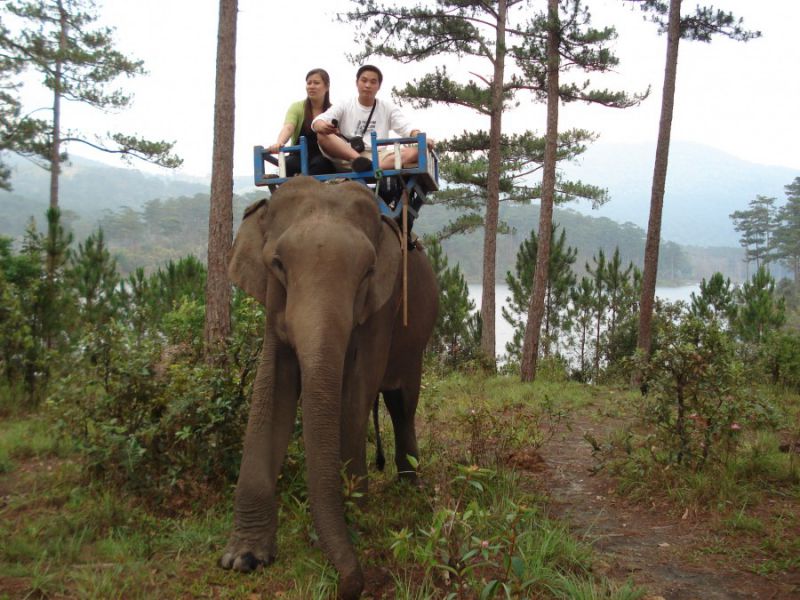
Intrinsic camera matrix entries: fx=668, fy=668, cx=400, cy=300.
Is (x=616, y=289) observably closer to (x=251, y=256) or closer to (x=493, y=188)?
(x=493, y=188)

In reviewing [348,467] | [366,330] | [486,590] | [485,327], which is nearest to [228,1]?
[366,330]

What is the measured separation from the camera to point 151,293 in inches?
597

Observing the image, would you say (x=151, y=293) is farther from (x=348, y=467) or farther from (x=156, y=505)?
(x=348, y=467)

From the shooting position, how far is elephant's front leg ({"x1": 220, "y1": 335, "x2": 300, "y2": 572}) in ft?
13.1

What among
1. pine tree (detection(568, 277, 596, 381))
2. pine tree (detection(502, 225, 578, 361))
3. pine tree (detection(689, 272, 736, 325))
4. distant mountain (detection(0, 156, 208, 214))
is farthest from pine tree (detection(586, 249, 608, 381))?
distant mountain (detection(0, 156, 208, 214))

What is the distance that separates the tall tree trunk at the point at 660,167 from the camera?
13125mm

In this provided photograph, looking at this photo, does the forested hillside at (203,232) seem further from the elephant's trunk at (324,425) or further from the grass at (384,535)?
the elephant's trunk at (324,425)

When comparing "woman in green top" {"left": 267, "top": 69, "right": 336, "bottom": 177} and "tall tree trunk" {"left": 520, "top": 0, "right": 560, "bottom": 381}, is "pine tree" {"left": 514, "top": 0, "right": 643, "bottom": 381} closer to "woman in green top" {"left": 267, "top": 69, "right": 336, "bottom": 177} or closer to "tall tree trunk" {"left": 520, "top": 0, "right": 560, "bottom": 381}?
"tall tree trunk" {"left": 520, "top": 0, "right": 560, "bottom": 381}

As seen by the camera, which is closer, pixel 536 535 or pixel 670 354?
pixel 536 535

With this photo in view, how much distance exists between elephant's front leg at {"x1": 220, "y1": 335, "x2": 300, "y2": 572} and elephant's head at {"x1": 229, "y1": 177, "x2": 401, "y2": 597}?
0.06 metres

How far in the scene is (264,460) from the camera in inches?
165

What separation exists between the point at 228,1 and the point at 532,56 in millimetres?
8557

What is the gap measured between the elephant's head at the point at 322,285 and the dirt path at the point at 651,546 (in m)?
1.85

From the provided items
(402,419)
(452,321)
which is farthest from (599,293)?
(402,419)
